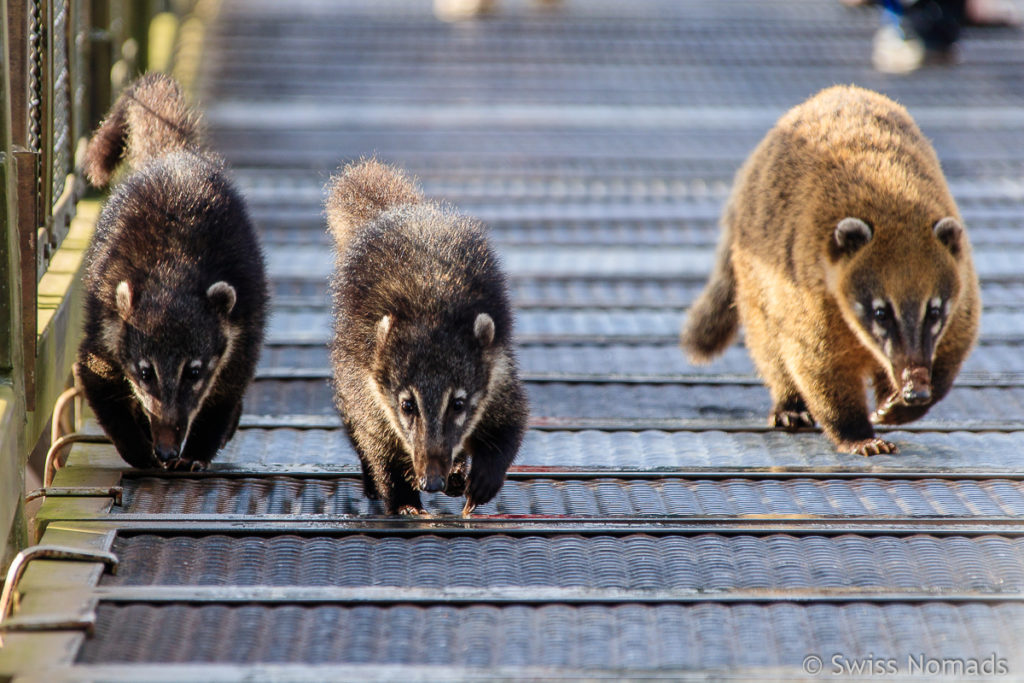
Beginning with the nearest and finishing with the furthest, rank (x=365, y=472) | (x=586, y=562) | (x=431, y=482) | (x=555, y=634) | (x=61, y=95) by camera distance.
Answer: (x=555, y=634) < (x=586, y=562) < (x=431, y=482) < (x=365, y=472) < (x=61, y=95)

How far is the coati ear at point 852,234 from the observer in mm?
4707

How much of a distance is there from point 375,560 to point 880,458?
2062mm

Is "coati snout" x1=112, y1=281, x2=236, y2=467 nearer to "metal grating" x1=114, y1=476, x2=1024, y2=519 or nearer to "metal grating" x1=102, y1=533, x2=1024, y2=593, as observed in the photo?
"metal grating" x1=114, y1=476, x2=1024, y2=519

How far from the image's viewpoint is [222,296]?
4.52 m

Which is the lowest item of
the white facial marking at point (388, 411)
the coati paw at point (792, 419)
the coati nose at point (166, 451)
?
the coati paw at point (792, 419)

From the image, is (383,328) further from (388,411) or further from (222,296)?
(222,296)

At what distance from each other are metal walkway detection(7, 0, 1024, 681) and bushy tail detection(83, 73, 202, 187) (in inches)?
40.8

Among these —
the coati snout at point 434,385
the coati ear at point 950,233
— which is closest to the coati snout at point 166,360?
the coati snout at point 434,385

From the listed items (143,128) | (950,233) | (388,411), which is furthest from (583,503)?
(143,128)

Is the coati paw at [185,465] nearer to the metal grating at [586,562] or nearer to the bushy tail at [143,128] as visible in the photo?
the metal grating at [586,562]

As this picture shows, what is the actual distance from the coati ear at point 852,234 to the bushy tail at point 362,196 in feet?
5.51

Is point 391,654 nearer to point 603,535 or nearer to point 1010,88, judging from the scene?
point 603,535

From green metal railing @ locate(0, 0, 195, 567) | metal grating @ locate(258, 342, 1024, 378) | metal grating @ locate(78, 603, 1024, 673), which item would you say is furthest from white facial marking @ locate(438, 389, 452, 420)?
metal grating @ locate(258, 342, 1024, 378)

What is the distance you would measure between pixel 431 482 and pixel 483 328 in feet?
1.80
